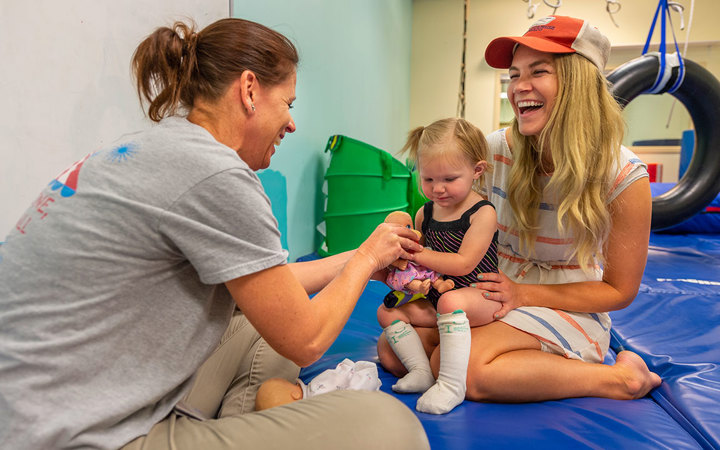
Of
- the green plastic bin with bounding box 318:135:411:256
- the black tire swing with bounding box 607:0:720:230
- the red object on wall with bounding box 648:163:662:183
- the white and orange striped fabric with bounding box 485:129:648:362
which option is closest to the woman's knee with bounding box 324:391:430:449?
the white and orange striped fabric with bounding box 485:129:648:362

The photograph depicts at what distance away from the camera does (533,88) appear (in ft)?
4.48

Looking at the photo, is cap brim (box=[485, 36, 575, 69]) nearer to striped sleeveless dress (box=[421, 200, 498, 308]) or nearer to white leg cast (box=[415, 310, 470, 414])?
striped sleeveless dress (box=[421, 200, 498, 308])

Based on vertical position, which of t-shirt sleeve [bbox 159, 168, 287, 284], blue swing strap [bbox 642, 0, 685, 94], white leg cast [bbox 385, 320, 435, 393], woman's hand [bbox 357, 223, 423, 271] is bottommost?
white leg cast [bbox 385, 320, 435, 393]

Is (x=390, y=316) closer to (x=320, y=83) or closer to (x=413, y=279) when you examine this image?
(x=413, y=279)

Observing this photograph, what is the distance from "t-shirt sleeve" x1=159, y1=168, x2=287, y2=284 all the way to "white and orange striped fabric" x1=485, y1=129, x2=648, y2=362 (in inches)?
33.0

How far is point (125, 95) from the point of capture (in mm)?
1533

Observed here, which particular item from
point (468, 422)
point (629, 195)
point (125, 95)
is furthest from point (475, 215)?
point (125, 95)

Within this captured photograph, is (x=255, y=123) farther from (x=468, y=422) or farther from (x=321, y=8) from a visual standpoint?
(x=321, y=8)

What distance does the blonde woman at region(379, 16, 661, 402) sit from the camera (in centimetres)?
126

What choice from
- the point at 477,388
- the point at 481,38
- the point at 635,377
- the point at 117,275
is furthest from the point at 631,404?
the point at 481,38

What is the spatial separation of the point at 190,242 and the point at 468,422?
2.46 feet

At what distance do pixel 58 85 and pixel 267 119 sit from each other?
69 cm

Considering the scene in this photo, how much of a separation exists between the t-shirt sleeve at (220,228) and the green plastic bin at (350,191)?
87.0 inches

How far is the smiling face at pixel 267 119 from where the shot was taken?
38.4 inches
